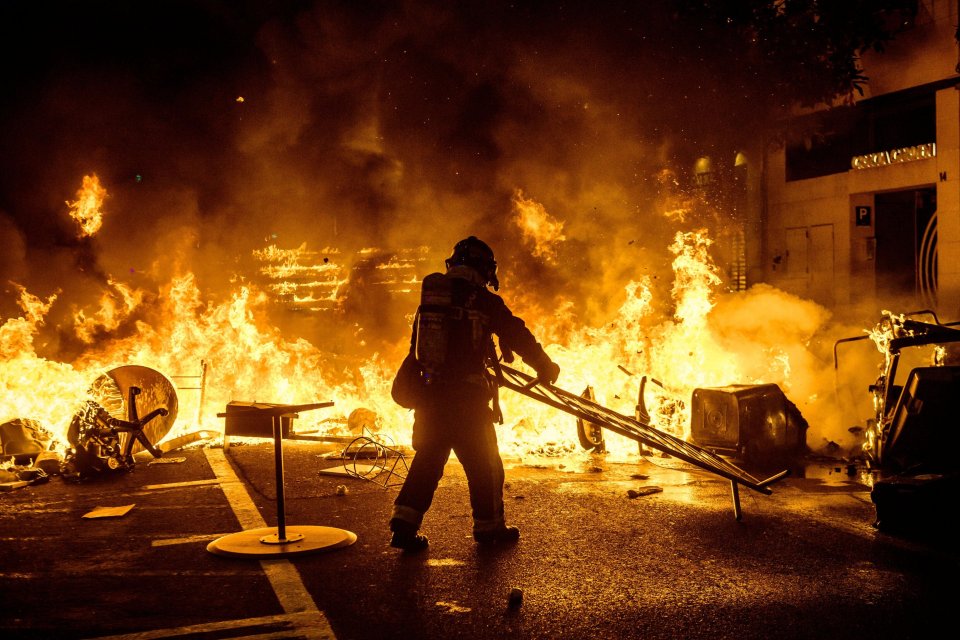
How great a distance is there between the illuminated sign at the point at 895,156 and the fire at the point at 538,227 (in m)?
5.47

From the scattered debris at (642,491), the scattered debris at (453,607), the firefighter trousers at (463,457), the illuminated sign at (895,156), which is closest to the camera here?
the scattered debris at (453,607)

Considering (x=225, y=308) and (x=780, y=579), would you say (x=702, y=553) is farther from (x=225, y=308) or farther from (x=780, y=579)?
(x=225, y=308)

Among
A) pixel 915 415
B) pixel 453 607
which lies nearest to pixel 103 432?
pixel 453 607

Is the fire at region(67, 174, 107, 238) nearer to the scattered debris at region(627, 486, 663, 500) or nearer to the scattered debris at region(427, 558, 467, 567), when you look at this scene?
the scattered debris at region(627, 486, 663, 500)

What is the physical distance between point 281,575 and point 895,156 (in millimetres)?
12951

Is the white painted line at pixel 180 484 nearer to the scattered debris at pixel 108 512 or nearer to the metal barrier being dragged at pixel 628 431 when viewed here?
the scattered debris at pixel 108 512

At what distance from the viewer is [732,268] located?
1620 cm

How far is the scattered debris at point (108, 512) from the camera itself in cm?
670

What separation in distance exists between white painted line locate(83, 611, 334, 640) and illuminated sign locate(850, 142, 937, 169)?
13024 mm

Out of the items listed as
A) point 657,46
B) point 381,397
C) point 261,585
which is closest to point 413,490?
point 261,585

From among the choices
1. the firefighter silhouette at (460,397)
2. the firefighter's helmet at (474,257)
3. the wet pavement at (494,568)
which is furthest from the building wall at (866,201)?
the firefighter silhouette at (460,397)

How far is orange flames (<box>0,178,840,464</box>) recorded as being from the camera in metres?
10.9

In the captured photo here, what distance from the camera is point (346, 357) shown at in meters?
14.1

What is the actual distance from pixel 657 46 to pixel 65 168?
10.1 metres
